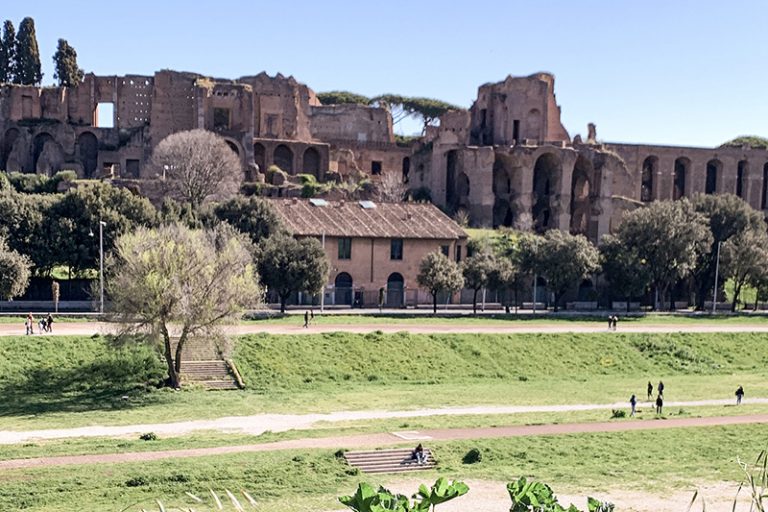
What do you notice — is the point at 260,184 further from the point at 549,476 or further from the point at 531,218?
the point at 549,476

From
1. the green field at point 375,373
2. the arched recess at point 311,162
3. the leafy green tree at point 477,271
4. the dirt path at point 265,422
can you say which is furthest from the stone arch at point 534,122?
the dirt path at point 265,422

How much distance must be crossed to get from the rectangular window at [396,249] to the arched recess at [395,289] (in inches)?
47.3

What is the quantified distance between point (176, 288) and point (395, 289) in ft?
84.6

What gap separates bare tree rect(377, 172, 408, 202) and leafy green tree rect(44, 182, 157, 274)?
93.7ft

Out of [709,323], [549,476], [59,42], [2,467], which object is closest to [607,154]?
[709,323]

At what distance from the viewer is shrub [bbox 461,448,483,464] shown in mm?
26906

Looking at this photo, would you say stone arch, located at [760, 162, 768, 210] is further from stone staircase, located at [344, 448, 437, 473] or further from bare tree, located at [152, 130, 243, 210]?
stone staircase, located at [344, 448, 437, 473]

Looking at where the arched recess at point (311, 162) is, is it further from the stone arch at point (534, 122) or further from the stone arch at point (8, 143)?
the stone arch at point (8, 143)

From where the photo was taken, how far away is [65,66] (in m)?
89.8

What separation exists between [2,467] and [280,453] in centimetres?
776

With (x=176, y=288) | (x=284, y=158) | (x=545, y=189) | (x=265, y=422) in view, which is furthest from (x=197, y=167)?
(x=265, y=422)

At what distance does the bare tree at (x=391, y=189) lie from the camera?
255 feet

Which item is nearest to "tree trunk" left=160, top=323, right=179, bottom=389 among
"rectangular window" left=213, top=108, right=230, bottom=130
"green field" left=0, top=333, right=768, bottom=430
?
"green field" left=0, top=333, right=768, bottom=430

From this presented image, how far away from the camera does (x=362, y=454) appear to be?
26.4m
